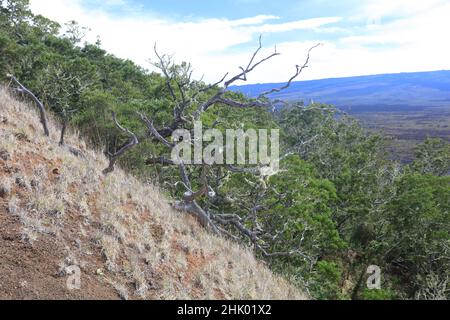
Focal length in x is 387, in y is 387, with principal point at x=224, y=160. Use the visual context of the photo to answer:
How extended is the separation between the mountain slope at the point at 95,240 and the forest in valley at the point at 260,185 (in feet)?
2.55

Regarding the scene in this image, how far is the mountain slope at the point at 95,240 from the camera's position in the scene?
3.79 metres

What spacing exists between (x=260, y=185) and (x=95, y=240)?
5.04 m

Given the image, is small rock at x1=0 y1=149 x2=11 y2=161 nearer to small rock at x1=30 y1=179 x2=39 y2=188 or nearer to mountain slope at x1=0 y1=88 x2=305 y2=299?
mountain slope at x1=0 y1=88 x2=305 y2=299

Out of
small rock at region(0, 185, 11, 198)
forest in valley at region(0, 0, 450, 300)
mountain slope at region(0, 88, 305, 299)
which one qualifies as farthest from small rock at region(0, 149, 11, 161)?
forest in valley at region(0, 0, 450, 300)

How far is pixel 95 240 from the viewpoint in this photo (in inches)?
174

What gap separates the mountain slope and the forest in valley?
78 centimetres

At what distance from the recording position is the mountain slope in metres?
3.79

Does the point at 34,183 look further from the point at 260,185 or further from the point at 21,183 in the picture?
the point at 260,185

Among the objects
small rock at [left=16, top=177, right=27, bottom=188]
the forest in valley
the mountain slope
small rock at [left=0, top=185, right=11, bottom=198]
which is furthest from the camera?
the forest in valley

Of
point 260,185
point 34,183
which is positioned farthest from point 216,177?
point 34,183

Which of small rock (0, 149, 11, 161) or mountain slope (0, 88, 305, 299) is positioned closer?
mountain slope (0, 88, 305, 299)
